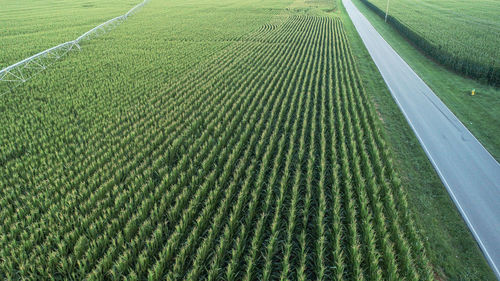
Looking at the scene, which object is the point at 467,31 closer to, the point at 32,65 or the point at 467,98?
the point at 467,98

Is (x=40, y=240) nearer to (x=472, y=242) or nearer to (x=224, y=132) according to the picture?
(x=224, y=132)

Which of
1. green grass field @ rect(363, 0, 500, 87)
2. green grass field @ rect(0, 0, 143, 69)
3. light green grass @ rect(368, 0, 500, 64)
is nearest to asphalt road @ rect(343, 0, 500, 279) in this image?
green grass field @ rect(363, 0, 500, 87)

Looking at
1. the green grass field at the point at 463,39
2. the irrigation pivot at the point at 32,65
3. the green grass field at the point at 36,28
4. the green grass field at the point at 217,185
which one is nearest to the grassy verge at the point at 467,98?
the green grass field at the point at 463,39

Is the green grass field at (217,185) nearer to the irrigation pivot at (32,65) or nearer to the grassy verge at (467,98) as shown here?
the irrigation pivot at (32,65)

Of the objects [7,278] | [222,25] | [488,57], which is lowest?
[7,278]

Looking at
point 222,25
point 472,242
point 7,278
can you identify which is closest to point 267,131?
point 472,242

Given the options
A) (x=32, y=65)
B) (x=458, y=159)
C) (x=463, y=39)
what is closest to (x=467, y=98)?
(x=458, y=159)

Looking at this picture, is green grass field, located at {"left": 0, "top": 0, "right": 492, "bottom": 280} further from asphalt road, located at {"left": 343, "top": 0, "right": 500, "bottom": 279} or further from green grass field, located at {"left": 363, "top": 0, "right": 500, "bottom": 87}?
green grass field, located at {"left": 363, "top": 0, "right": 500, "bottom": 87}
